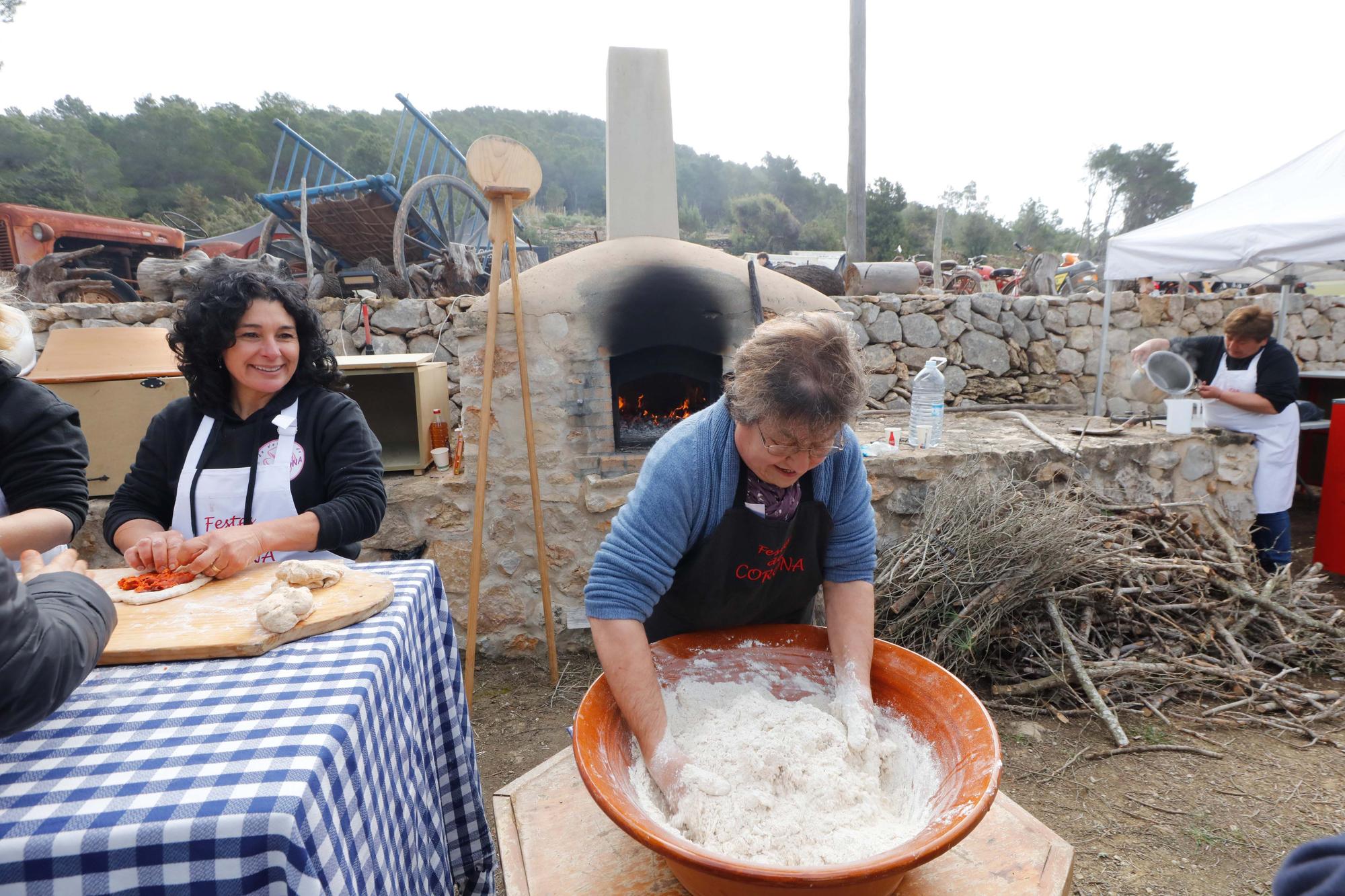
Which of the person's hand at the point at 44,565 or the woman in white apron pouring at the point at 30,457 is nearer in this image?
the person's hand at the point at 44,565

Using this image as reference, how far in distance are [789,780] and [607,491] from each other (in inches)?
95.8

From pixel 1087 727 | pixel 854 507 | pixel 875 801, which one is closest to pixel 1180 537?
pixel 1087 727

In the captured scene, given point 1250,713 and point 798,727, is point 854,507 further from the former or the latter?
point 1250,713

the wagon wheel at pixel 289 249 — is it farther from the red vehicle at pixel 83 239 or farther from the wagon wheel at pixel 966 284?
the wagon wheel at pixel 966 284

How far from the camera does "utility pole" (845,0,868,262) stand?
28.7 feet

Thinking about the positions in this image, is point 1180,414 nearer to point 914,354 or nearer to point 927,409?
point 927,409

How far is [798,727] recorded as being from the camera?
1.26 meters

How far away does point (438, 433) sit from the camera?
388cm

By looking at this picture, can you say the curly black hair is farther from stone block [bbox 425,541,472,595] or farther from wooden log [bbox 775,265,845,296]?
wooden log [bbox 775,265,845,296]

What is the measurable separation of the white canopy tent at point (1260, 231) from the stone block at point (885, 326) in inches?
71.6

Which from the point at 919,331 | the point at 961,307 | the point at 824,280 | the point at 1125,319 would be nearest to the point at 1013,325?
Result: the point at 961,307

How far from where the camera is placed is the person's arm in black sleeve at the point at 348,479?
1.77m

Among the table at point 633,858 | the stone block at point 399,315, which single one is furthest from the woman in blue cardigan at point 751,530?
the stone block at point 399,315

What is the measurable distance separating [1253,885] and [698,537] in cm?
237
